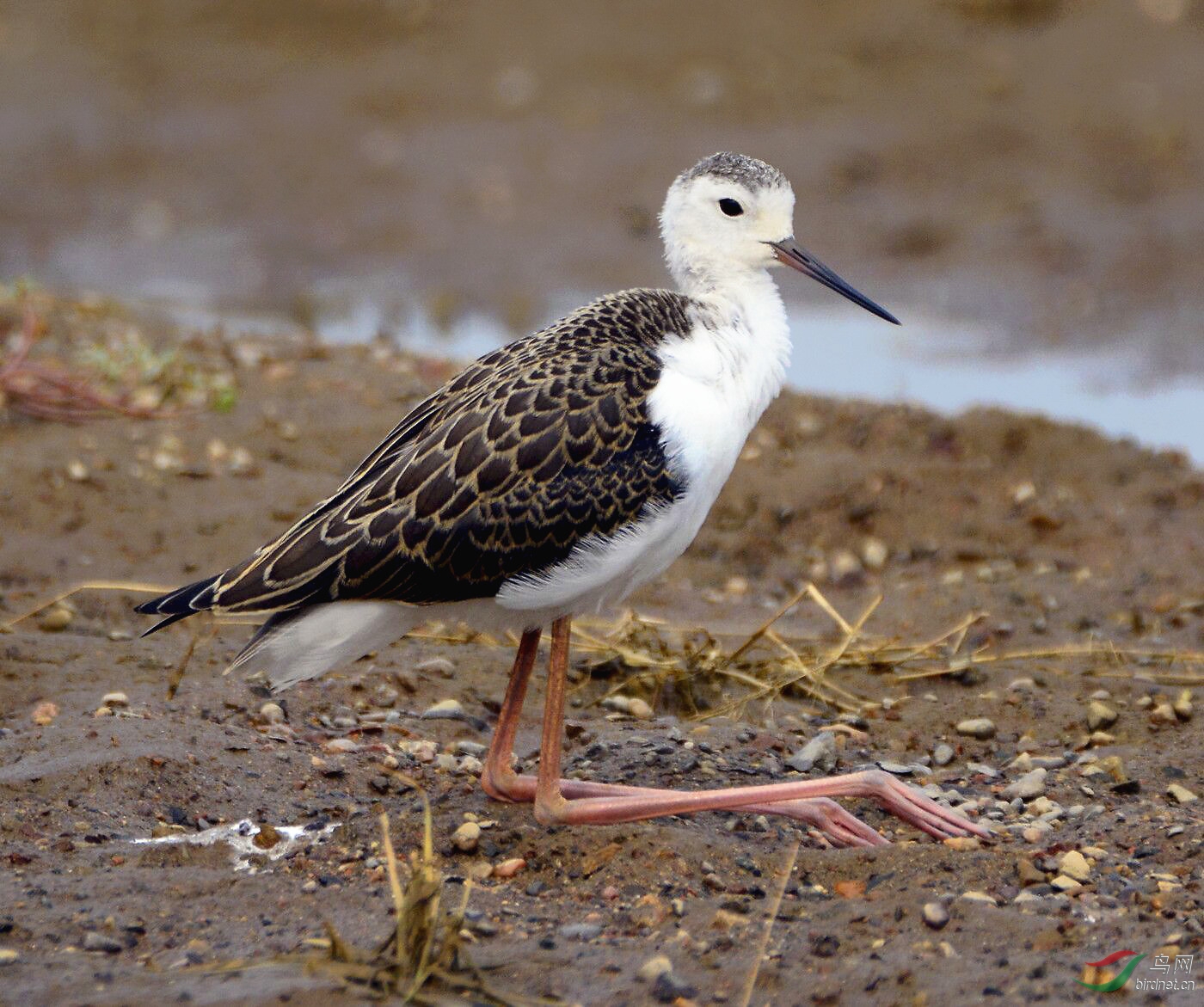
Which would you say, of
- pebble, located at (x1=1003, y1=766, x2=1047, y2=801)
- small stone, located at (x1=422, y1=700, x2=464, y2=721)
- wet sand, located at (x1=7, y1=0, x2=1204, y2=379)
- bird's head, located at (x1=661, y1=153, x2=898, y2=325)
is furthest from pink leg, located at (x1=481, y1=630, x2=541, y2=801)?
wet sand, located at (x1=7, y1=0, x2=1204, y2=379)

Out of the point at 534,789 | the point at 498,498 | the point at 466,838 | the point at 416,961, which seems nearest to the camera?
the point at 416,961

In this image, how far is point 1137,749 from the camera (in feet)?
18.2

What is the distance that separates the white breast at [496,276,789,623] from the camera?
4844 mm

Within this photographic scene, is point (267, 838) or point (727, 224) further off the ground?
point (727, 224)

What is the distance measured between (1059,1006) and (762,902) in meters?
0.88

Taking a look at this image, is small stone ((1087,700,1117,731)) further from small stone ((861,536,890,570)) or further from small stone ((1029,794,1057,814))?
small stone ((861,536,890,570))

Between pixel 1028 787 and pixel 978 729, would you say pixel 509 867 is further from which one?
pixel 978 729

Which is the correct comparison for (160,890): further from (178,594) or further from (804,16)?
(804,16)

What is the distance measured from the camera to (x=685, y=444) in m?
4.83

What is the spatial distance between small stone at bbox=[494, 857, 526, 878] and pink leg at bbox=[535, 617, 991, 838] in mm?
274

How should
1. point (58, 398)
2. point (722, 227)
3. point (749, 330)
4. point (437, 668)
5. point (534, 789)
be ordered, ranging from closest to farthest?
point (534, 789), point (749, 330), point (722, 227), point (437, 668), point (58, 398)

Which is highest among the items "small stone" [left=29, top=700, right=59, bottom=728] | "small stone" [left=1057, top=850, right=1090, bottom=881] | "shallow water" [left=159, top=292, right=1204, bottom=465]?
"shallow water" [left=159, top=292, right=1204, bottom=465]

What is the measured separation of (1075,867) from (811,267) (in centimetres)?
204

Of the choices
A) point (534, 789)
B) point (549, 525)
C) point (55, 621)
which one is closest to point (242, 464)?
point (55, 621)
